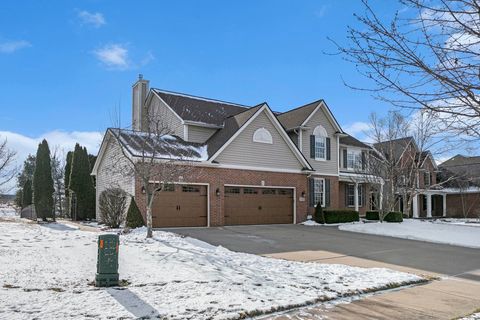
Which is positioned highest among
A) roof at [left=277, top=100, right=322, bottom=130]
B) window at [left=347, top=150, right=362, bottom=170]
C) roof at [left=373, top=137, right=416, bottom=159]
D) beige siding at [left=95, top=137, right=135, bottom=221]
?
roof at [left=277, top=100, right=322, bottom=130]

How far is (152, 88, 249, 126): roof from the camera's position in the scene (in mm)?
24312

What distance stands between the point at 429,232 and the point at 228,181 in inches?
403

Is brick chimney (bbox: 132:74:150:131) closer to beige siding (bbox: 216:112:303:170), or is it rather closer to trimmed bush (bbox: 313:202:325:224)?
beige siding (bbox: 216:112:303:170)

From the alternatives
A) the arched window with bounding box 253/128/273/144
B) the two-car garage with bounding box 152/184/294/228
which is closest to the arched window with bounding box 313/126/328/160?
the two-car garage with bounding box 152/184/294/228

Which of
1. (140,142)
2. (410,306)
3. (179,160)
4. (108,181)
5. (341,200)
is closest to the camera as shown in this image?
(410,306)

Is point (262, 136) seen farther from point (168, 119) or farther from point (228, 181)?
point (168, 119)

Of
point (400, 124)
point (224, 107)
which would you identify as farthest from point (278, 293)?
point (400, 124)

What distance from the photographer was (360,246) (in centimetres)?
1560

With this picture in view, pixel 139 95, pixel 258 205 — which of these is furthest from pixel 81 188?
pixel 258 205

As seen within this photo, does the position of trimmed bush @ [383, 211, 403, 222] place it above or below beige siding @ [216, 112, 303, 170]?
below

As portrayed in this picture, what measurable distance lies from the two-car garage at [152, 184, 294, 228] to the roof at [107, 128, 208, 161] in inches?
58.7

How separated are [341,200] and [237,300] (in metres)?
25.1

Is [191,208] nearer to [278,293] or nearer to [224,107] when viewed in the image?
[224,107]

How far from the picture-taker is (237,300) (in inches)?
263
